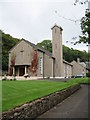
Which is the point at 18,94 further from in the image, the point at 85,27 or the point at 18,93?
the point at 85,27

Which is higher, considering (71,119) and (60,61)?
(60,61)

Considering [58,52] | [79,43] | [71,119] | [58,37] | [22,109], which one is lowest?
[71,119]

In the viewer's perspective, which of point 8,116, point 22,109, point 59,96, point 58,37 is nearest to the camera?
point 8,116

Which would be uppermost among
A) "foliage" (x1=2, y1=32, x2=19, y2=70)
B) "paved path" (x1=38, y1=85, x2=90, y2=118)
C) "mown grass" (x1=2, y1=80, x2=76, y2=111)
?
"foliage" (x1=2, y1=32, x2=19, y2=70)

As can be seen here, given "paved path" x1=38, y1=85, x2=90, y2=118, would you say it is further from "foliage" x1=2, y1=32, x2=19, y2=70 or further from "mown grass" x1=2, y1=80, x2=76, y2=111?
"foliage" x1=2, y1=32, x2=19, y2=70

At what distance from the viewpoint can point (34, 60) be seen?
50.6 metres

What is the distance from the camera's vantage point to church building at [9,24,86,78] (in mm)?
50603

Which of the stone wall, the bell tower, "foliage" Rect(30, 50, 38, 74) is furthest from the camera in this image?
the bell tower

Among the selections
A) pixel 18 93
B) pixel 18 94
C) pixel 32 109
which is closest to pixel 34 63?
pixel 18 93

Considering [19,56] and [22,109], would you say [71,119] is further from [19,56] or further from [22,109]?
[19,56]

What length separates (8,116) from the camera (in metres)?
7.13

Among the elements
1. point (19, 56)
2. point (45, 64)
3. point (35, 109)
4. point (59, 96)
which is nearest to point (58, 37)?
point (45, 64)

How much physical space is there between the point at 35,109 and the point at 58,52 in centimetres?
4619

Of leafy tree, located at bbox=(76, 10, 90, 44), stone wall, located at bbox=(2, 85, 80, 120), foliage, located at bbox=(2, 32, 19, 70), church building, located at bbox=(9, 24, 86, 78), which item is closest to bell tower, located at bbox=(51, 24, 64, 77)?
church building, located at bbox=(9, 24, 86, 78)
